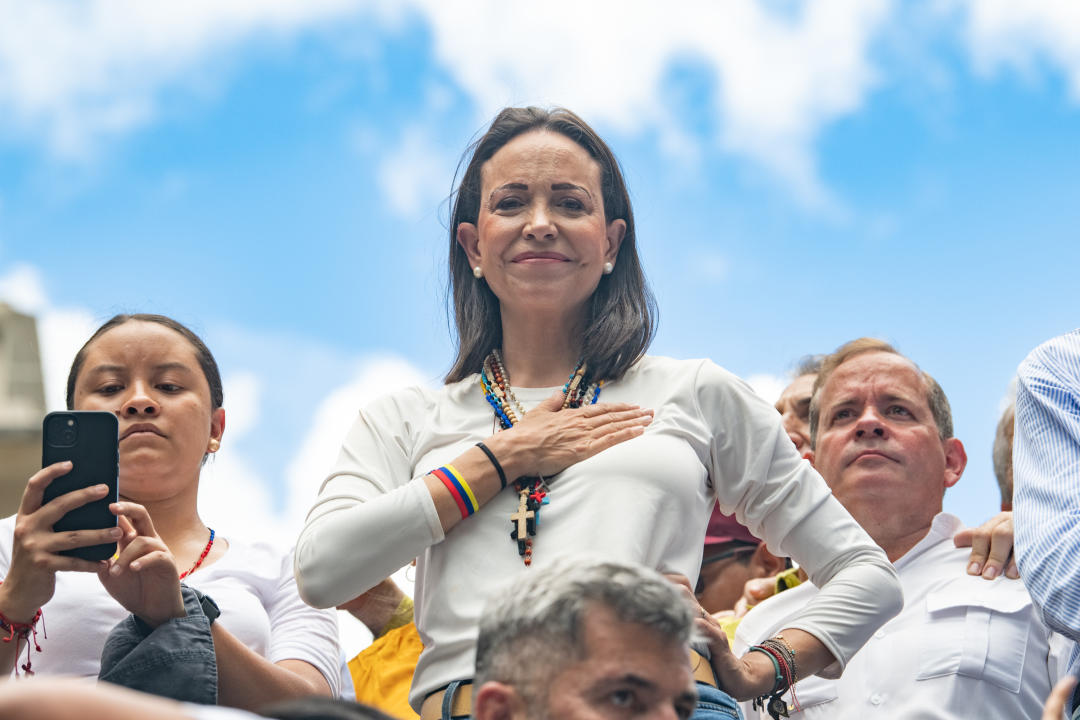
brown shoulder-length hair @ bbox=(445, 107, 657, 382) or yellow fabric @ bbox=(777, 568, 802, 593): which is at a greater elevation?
brown shoulder-length hair @ bbox=(445, 107, 657, 382)

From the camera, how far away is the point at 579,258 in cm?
405

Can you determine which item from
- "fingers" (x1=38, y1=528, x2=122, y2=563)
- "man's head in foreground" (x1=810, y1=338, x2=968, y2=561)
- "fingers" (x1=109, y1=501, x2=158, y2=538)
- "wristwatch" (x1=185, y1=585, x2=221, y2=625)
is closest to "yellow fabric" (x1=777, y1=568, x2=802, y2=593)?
"man's head in foreground" (x1=810, y1=338, x2=968, y2=561)

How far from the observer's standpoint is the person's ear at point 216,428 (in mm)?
4836

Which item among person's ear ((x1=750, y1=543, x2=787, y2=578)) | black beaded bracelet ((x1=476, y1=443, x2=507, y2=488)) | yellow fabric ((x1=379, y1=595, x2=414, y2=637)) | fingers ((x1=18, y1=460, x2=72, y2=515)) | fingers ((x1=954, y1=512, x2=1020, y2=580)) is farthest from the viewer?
person's ear ((x1=750, y1=543, x2=787, y2=578))

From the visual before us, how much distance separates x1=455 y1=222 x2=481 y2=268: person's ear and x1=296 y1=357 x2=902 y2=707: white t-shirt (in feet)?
1.27

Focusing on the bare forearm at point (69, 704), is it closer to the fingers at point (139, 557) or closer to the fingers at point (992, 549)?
the fingers at point (139, 557)

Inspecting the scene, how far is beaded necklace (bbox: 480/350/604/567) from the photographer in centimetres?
348

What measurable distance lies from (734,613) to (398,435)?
235 centimetres

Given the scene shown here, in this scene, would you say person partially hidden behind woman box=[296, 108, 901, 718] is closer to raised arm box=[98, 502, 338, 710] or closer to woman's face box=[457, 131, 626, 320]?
woman's face box=[457, 131, 626, 320]

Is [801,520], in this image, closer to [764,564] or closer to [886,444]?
[886,444]

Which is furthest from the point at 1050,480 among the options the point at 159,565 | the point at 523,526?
the point at 159,565

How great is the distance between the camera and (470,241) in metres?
4.27

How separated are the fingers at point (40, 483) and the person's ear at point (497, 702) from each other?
1.57 m

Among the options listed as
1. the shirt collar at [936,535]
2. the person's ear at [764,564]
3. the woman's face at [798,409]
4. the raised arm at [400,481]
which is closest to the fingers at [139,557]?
the raised arm at [400,481]
